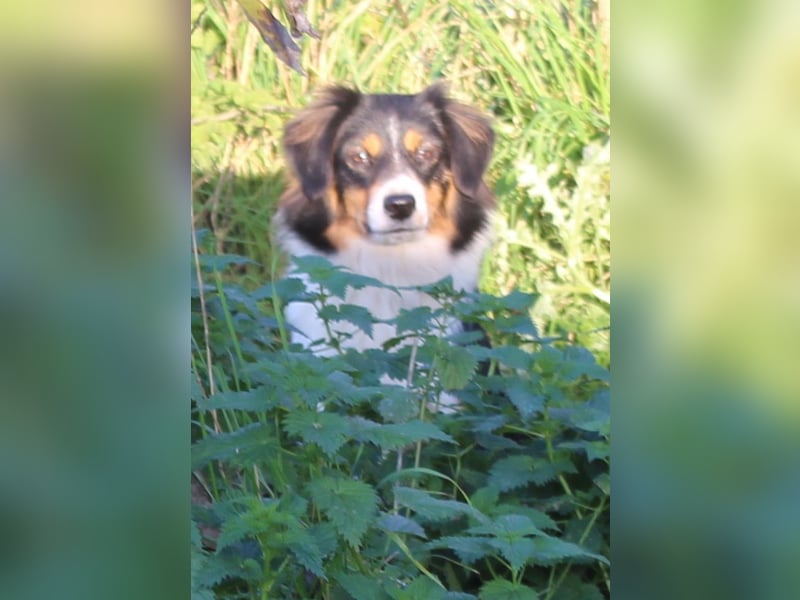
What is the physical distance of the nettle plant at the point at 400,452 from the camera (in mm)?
2635

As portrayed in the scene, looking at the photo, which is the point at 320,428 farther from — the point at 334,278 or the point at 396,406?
the point at 334,278

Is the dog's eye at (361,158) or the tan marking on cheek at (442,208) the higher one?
the dog's eye at (361,158)

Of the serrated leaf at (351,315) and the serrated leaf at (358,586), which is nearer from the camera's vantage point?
the serrated leaf at (358,586)

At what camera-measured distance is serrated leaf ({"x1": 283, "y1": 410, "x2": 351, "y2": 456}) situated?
8.46ft

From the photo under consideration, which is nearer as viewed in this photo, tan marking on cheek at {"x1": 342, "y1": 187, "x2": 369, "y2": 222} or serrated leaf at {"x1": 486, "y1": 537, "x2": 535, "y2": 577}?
serrated leaf at {"x1": 486, "y1": 537, "x2": 535, "y2": 577}

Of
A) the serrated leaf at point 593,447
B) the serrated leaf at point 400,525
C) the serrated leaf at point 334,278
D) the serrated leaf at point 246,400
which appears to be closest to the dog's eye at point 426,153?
the serrated leaf at point 334,278

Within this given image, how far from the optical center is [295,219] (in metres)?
2.78

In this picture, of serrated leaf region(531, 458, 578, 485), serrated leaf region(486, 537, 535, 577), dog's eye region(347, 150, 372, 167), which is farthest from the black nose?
serrated leaf region(486, 537, 535, 577)

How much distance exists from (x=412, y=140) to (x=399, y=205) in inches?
6.8

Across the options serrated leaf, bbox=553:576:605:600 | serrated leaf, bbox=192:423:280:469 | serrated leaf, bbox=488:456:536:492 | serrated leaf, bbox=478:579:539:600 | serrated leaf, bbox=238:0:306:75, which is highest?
serrated leaf, bbox=238:0:306:75

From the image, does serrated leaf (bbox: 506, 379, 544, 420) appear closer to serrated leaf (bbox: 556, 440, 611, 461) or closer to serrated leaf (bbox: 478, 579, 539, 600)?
serrated leaf (bbox: 556, 440, 611, 461)

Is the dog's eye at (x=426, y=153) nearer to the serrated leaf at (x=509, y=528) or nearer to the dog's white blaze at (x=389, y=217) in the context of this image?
the dog's white blaze at (x=389, y=217)
